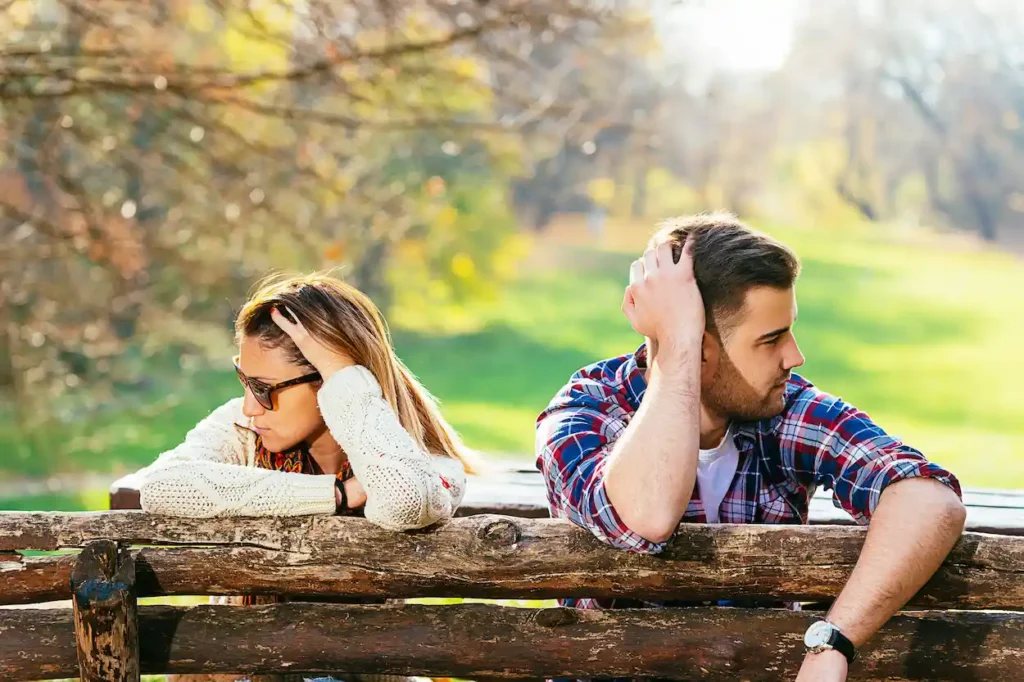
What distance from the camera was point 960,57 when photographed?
20.3 m

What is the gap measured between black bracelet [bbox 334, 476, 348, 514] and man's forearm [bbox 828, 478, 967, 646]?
4.18 ft

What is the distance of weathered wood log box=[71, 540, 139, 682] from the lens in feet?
9.53

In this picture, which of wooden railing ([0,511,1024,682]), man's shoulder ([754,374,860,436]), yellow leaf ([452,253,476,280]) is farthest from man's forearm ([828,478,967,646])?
yellow leaf ([452,253,476,280])

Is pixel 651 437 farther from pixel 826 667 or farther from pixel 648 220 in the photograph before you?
pixel 648 220

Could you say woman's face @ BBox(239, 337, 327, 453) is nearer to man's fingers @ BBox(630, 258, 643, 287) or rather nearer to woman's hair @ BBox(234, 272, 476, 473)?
woman's hair @ BBox(234, 272, 476, 473)

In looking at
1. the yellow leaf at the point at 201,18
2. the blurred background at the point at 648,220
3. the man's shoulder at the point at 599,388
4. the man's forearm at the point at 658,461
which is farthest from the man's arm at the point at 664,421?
the yellow leaf at the point at 201,18

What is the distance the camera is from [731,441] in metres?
3.13

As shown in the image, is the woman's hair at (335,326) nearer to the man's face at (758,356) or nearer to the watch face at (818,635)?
the man's face at (758,356)

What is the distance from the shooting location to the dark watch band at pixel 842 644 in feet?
8.70

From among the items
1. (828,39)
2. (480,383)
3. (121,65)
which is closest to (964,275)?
(828,39)

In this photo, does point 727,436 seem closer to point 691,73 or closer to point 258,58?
point 258,58

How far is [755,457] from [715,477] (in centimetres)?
12

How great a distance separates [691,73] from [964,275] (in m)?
6.55

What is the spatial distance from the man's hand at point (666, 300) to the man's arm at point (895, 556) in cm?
63
